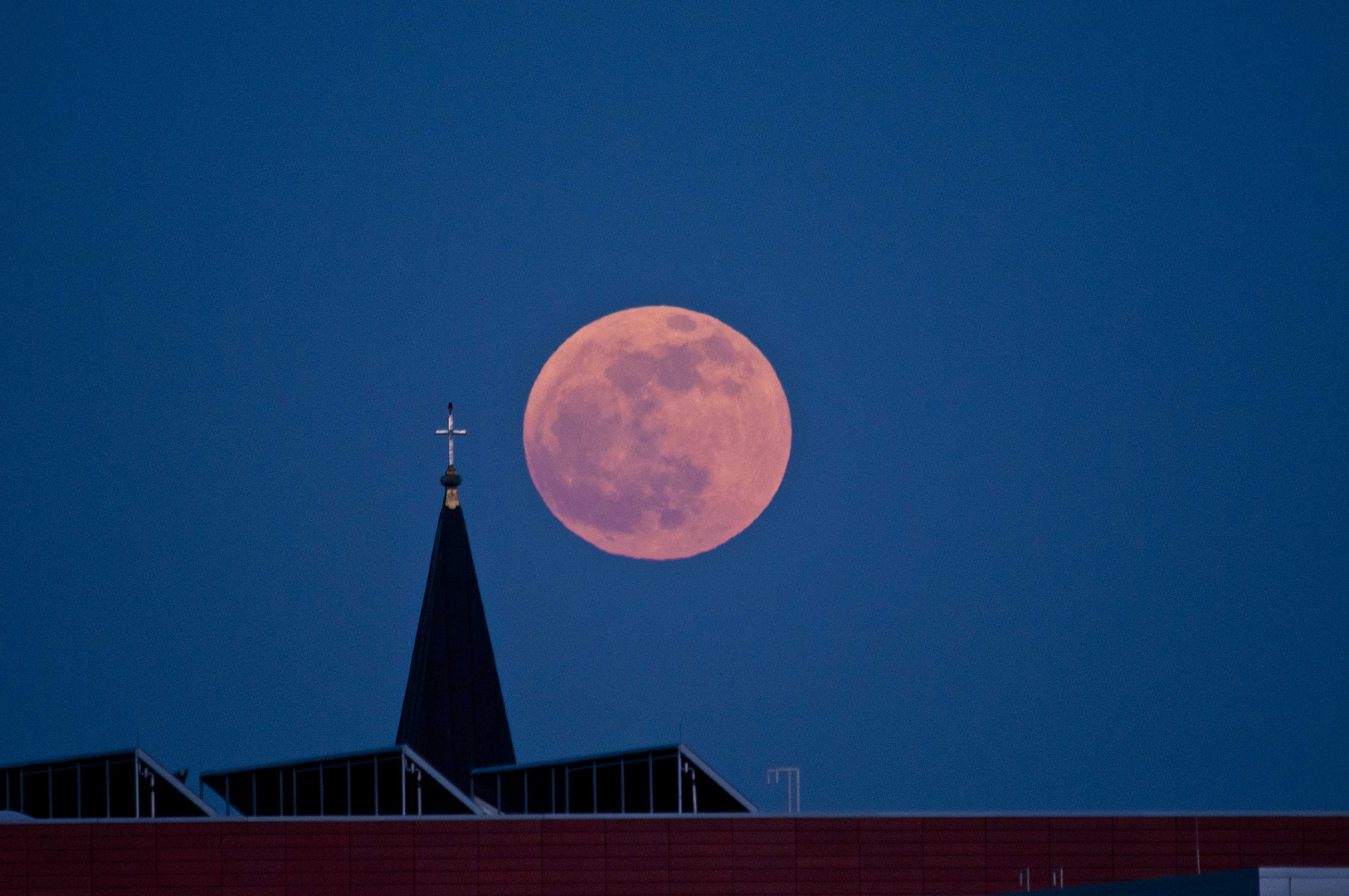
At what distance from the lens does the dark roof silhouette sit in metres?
62.9

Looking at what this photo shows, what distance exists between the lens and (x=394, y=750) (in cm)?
4909

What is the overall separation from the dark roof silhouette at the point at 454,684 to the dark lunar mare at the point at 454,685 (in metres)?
0.03

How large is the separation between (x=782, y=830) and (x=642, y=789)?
4.27 meters

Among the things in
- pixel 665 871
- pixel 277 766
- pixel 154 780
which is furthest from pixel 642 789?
pixel 154 780

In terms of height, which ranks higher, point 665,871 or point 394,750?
point 394,750

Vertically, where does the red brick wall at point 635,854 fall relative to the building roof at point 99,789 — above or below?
below

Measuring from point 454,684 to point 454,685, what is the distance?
28mm

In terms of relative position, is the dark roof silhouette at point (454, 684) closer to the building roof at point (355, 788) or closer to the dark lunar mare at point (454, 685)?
the dark lunar mare at point (454, 685)

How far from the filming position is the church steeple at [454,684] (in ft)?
206

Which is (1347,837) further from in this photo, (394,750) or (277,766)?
(277,766)

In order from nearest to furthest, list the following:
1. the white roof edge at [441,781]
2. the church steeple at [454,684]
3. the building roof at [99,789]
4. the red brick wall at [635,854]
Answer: the red brick wall at [635,854] < the white roof edge at [441,781] < the building roof at [99,789] < the church steeple at [454,684]

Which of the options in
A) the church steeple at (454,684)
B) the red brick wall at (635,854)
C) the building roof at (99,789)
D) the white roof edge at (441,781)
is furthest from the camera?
the church steeple at (454,684)

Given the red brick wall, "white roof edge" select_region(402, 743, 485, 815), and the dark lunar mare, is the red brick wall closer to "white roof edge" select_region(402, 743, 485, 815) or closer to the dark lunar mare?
"white roof edge" select_region(402, 743, 485, 815)

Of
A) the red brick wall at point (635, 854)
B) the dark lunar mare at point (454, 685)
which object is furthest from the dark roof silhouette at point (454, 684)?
the red brick wall at point (635, 854)
